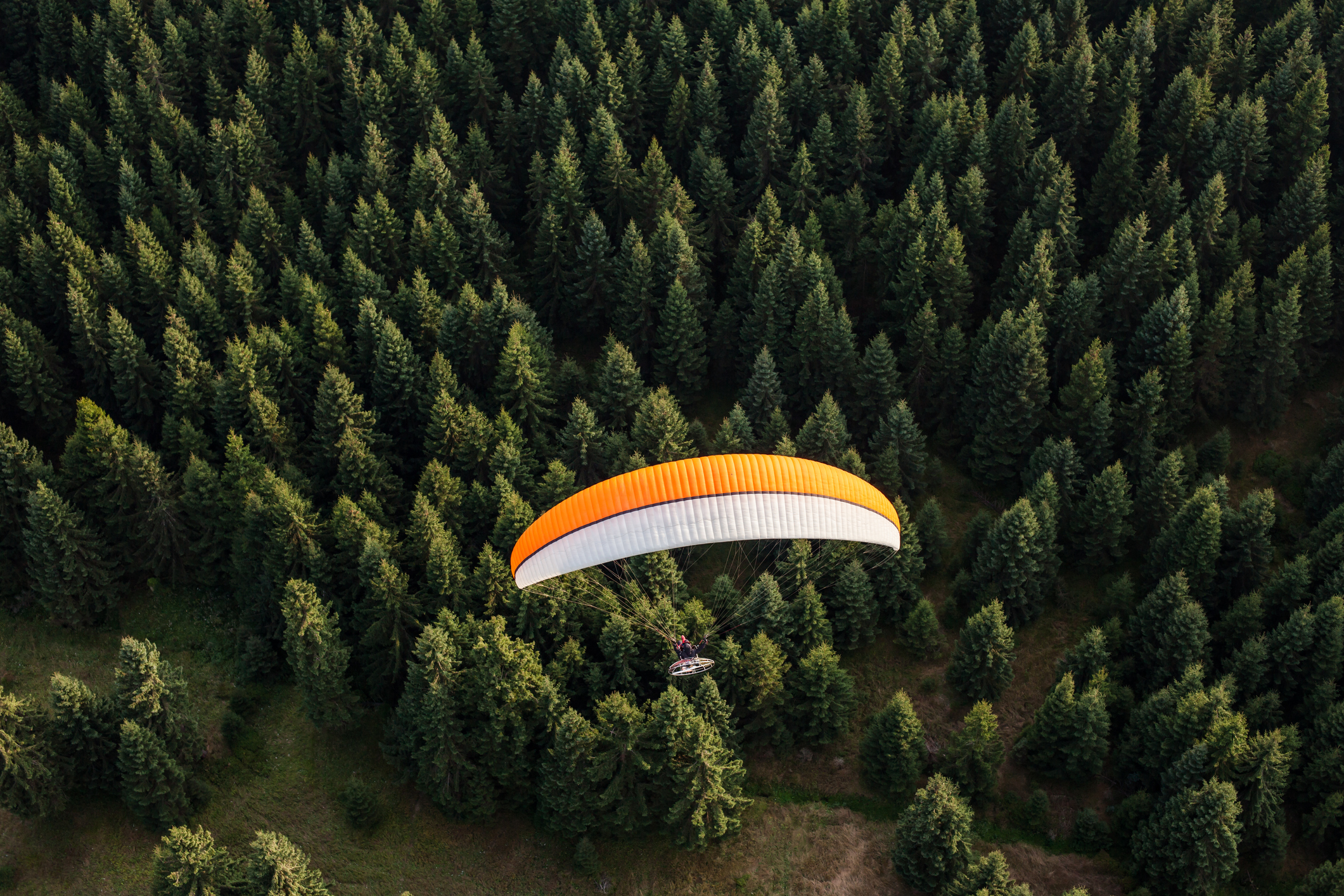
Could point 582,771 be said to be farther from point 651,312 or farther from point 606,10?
point 606,10

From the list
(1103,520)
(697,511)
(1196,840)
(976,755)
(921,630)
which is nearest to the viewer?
(697,511)

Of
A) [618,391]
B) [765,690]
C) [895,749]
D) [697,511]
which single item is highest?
[618,391]

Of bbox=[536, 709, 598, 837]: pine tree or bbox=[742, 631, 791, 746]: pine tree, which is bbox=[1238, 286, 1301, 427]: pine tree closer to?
bbox=[742, 631, 791, 746]: pine tree

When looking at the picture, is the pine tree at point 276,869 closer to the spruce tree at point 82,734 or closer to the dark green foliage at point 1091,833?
the spruce tree at point 82,734

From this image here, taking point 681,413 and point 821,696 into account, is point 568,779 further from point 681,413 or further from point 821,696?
point 681,413

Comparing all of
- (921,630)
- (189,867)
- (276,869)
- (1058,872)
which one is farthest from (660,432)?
(189,867)

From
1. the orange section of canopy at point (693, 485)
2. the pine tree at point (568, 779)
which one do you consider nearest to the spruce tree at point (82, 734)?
the pine tree at point (568, 779)

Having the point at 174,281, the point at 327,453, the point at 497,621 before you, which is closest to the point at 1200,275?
the point at 497,621
